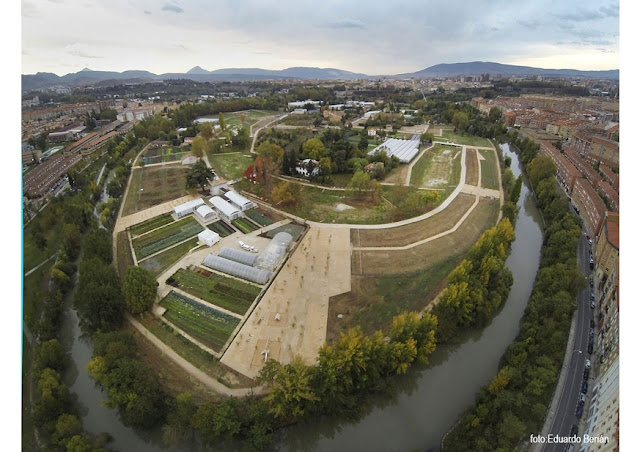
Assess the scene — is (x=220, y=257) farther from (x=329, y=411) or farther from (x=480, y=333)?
(x=480, y=333)

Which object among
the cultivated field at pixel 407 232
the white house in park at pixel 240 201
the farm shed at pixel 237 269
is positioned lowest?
the farm shed at pixel 237 269

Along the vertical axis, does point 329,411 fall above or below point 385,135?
below

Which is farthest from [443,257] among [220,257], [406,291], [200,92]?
[200,92]

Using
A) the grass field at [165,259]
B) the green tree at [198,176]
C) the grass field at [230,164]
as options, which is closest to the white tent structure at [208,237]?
the grass field at [165,259]

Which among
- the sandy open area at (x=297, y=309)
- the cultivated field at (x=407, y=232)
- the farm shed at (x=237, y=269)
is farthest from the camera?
the cultivated field at (x=407, y=232)

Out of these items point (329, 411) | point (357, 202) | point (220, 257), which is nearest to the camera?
point (329, 411)

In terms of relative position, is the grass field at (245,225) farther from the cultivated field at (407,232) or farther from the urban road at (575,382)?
the urban road at (575,382)
